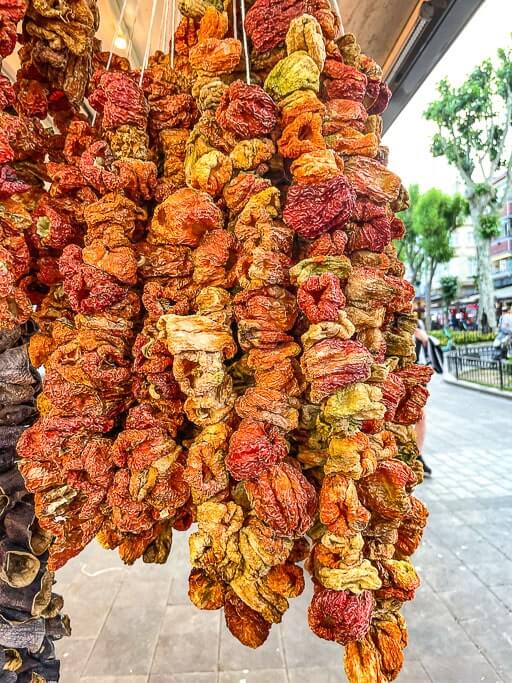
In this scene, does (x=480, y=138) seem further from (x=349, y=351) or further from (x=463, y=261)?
(x=463, y=261)

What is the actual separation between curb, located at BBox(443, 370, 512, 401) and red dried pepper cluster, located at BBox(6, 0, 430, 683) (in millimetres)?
5992

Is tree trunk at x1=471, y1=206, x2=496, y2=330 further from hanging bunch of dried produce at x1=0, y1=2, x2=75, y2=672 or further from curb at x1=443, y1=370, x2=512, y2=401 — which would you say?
hanging bunch of dried produce at x1=0, y1=2, x2=75, y2=672

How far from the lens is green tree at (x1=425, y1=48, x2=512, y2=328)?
28.0 ft

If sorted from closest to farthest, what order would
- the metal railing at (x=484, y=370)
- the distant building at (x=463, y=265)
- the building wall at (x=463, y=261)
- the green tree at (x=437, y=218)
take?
the metal railing at (x=484, y=370), the green tree at (x=437, y=218), the distant building at (x=463, y=265), the building wall at (x=463, y=261)

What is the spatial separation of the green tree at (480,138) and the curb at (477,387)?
4.92 metres

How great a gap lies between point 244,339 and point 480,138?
1177cm

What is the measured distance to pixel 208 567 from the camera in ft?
1.37

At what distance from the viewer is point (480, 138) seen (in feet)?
32.3

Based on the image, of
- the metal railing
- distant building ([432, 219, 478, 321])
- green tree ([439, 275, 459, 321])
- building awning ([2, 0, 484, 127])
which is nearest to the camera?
building awning ([2, 0, 484, 127])

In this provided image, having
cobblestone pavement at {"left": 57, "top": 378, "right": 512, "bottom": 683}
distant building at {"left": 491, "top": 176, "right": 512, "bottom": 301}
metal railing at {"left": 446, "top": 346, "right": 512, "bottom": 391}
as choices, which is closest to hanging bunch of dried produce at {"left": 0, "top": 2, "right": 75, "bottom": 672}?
cobblestone pavement at {"left": 57, "top": 378, "right": 512, "bottom": 683}

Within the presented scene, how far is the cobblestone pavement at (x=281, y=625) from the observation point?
56.3 inches

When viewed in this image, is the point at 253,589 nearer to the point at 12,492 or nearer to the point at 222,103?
the point at 12,492

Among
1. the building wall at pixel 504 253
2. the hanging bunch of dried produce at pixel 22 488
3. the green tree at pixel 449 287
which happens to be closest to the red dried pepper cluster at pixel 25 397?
the hanging bunch of dried produce at pixel 22 488

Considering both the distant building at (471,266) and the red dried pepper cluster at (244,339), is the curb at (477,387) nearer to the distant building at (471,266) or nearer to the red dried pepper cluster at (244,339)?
the red dried pepper cluster at (244,339)
